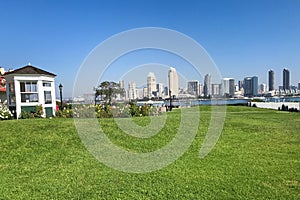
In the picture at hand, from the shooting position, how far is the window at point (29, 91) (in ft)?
44.8

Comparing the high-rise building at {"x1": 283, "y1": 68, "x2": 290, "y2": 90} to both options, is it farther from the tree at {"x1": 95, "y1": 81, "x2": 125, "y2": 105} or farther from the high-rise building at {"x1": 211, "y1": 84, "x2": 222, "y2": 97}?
the high-rise building at {"x1": 211, "y1": 84, "x2": 222, "y2": 97}

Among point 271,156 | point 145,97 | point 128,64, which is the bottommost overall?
point 271,156

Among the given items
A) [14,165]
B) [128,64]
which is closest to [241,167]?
[128,64]

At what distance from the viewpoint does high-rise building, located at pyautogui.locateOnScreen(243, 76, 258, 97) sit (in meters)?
47.5

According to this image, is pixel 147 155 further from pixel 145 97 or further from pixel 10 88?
pixel 10 88

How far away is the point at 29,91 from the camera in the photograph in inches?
541

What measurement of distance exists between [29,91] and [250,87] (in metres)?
47.2

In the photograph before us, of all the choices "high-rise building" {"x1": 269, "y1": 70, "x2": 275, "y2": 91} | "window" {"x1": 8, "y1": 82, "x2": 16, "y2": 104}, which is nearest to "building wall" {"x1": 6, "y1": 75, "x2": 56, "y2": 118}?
"window" {"x1": 8, "y1": 82, "x2": 16, "y2": 104}

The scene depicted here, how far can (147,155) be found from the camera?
17.5 ft

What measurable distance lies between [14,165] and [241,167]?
176 inches

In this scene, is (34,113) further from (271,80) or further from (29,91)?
(271,80)

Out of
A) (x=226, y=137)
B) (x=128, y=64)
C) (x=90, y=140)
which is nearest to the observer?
(x=128, y=64)

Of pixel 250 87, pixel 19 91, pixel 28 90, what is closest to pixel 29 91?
pixel 28 90

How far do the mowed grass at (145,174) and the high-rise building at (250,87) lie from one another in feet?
143
